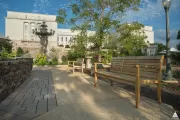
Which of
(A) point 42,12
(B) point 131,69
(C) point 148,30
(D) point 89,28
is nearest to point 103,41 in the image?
(D) point 89,28

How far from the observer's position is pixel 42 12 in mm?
49000

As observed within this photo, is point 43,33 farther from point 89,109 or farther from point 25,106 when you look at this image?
point 89,109

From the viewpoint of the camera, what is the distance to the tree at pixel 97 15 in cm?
951

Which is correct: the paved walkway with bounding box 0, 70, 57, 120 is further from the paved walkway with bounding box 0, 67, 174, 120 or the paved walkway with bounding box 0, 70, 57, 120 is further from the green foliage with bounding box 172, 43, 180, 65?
the green foliage with bounding box 172, 43, 180, 65

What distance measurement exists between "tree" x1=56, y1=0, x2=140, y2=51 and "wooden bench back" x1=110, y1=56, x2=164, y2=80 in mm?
4248

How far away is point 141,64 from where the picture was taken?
3.95m

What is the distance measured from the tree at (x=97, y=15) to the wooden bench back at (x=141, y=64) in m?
4.25

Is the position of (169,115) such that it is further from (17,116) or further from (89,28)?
(89,28)

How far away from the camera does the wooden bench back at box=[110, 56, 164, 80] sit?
3403 mm

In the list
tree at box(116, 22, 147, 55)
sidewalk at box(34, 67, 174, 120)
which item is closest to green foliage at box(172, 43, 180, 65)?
tree at box(116, 22, 147, 55)

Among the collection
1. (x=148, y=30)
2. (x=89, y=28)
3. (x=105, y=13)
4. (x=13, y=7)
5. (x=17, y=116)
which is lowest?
(x=17, y=116)

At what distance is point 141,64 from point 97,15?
6.51m

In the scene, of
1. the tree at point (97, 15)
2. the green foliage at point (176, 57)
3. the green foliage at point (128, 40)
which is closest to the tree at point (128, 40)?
the green foliage at point (128, 40)

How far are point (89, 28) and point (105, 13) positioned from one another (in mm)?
1264
